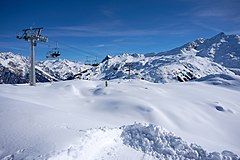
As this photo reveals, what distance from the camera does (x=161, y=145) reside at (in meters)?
8.62

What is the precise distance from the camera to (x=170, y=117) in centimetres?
1733

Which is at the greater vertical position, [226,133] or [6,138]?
[6,138]

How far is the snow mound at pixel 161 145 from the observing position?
7957 mm

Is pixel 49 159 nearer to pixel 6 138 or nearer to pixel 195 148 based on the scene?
pixel 6 138

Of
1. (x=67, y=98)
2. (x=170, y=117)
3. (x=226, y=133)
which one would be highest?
(x=67, y=98)

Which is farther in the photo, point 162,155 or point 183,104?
point 183,104

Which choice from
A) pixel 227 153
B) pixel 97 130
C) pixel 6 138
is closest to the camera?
pixel 6 138

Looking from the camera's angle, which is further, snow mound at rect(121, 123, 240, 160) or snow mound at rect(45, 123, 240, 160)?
snow mound at rect(121, 123, 240, 160)

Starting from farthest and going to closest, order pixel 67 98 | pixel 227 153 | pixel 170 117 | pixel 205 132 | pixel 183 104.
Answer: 1. pixel 183 104
2. pixel 67 98
3. pixel 170 117
4. pixel 205 132
5. pixel 227 153

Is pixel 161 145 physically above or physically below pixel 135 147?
above

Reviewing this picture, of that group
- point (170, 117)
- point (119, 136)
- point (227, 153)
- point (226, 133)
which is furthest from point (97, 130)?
point (226, 133)

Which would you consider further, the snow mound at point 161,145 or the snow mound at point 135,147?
the snow mound at point 161,145

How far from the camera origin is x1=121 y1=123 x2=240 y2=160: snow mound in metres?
7.96

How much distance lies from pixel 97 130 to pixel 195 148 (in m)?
4.31
